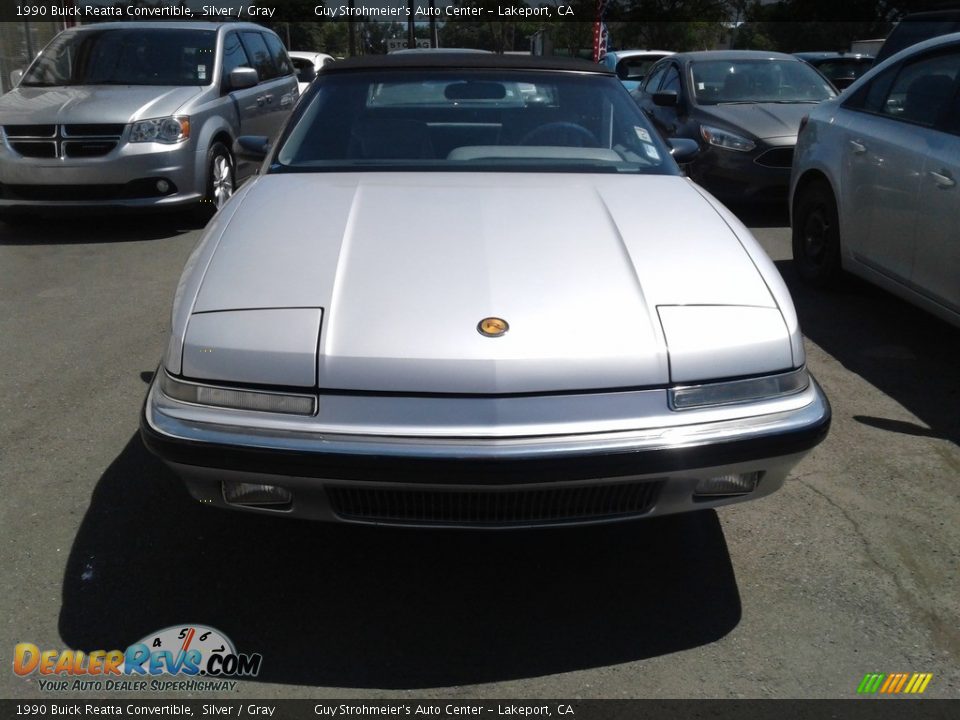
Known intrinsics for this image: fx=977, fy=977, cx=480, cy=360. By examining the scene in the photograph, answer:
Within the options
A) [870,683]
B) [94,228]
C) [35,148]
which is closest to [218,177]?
[94,228]

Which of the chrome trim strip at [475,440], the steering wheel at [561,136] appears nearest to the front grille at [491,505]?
the chrome trim strip at [475,440]

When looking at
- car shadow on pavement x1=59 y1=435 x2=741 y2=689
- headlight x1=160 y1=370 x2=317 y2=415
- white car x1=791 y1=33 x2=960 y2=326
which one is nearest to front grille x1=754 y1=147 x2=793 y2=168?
white car x1=791 y1=33 x2=960 y2=326

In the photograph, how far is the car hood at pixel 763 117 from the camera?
8.39 m

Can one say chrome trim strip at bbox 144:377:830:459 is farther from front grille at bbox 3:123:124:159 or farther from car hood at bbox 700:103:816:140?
car hood at bbox 700:103:816:140

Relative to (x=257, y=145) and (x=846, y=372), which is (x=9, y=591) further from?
(x=846, y=372)

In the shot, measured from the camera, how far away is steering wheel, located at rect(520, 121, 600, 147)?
3967mm

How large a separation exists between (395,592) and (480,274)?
0.97 meters

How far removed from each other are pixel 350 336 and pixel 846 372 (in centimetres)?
309

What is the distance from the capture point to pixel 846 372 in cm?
477

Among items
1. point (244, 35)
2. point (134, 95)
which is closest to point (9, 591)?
point (134, 95)

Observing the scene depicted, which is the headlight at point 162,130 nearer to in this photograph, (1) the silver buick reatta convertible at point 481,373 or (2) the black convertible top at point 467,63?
(2) the black convertible top at point 467,63

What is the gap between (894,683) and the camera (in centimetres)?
250

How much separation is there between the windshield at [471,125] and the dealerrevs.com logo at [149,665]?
1.88 metres

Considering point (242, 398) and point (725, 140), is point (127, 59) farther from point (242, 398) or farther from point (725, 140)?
point (242, 398)
